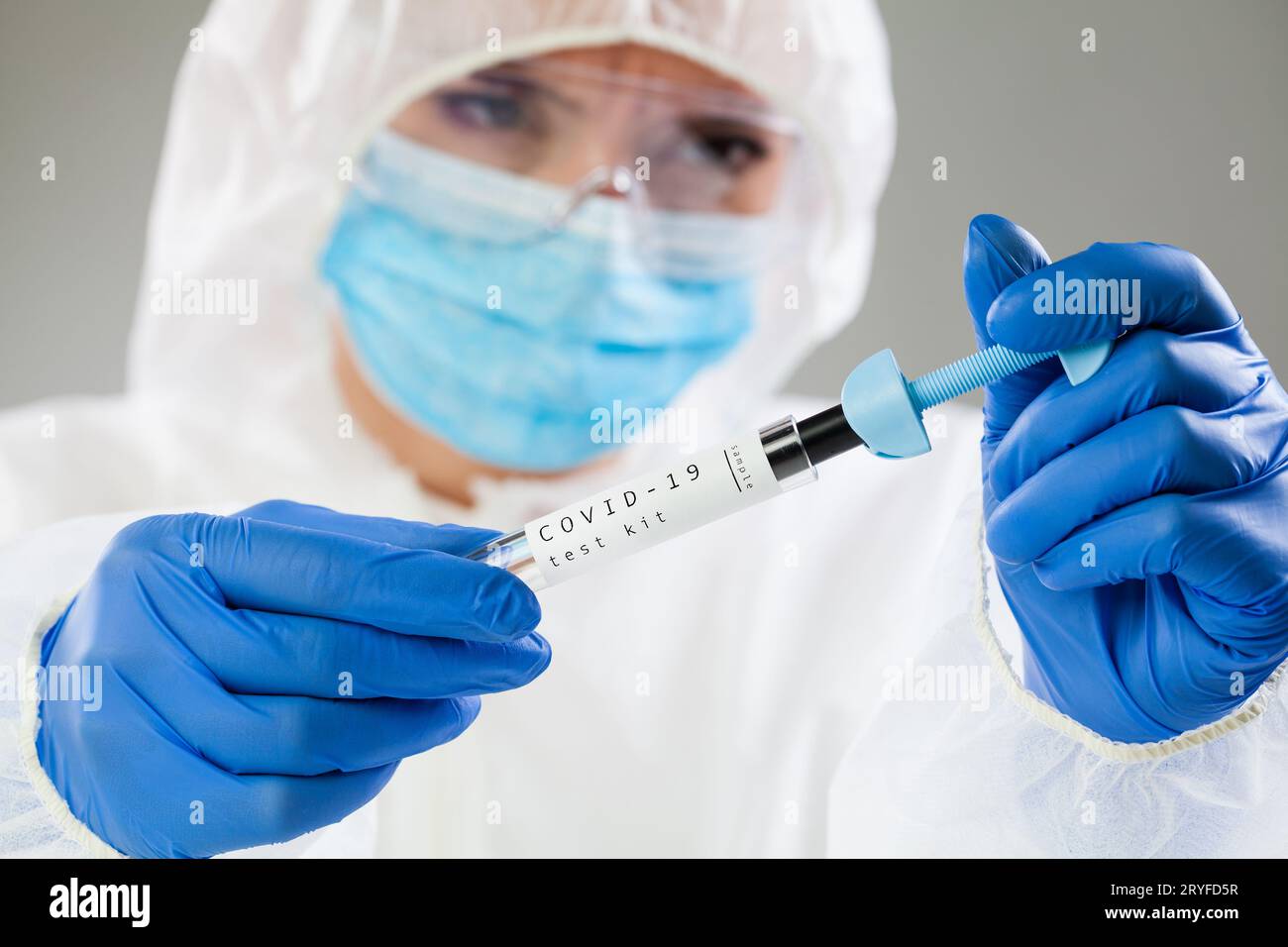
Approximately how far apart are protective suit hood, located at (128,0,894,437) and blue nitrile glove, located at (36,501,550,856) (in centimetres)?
70

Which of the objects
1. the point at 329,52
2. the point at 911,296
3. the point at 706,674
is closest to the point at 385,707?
the point at 706,674

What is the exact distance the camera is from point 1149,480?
30.9 inches

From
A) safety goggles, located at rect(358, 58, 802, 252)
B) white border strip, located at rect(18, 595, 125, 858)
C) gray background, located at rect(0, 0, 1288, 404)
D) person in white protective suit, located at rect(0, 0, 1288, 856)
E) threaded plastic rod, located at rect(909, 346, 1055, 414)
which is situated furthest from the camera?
gray background, located at rect(0, 0, 1288, 404)

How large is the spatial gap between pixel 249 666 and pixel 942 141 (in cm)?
161

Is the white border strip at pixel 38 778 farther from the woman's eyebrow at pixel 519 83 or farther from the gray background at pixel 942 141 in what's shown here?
the gray background at pixel 942 141

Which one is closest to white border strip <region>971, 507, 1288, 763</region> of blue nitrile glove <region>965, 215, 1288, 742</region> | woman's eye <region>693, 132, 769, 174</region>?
blue nitrile glove <region>965, 215, 1288, 742</region>

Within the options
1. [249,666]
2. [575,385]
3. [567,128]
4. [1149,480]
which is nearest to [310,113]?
[567,128]

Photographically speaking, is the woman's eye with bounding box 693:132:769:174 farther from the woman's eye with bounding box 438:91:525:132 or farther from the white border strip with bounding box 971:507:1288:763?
the white border strip with bounding box 971:507:1288:763

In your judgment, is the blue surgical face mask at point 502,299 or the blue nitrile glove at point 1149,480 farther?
the blue surgical face mask at point 502,299

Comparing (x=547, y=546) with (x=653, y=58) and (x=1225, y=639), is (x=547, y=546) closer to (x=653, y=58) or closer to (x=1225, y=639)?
(x=1225, y=639)

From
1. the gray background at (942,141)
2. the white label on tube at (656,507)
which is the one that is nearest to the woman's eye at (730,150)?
the gray background at (942,141)

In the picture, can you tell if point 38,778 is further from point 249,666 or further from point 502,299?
point 502,299

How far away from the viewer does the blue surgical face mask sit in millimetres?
1393

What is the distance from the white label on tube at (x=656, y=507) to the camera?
78 cm
